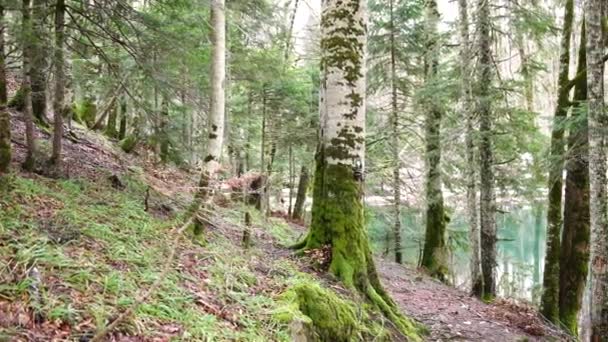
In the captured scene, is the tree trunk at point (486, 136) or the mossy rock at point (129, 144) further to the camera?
the mossy rock at point (129, 144)

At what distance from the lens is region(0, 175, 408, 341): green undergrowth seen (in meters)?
2.90

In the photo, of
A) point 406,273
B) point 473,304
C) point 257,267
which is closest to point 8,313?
point 257,267

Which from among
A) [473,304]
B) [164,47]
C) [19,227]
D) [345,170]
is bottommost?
[473,304]

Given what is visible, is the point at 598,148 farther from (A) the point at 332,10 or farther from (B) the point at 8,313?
(B) the point at 8,313

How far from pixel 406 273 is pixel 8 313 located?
9.43 m

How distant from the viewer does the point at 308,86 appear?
571 inches

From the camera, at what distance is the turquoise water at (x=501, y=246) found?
14766 mm

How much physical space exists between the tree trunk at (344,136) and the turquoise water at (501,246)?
5.23 m

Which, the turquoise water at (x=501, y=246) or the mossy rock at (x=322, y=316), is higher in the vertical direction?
the mossy rock at (x=322, y=316)

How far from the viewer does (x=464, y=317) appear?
713 centimetres

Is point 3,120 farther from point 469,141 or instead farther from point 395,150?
point 395,150

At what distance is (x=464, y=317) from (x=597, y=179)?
2729 mm

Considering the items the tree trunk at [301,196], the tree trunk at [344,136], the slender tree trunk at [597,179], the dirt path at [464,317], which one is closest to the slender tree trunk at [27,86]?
the tree trunk at [344,136]

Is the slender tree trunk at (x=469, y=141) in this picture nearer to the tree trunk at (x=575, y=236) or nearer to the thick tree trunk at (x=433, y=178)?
the tree trunk at (x=575, y=236)
